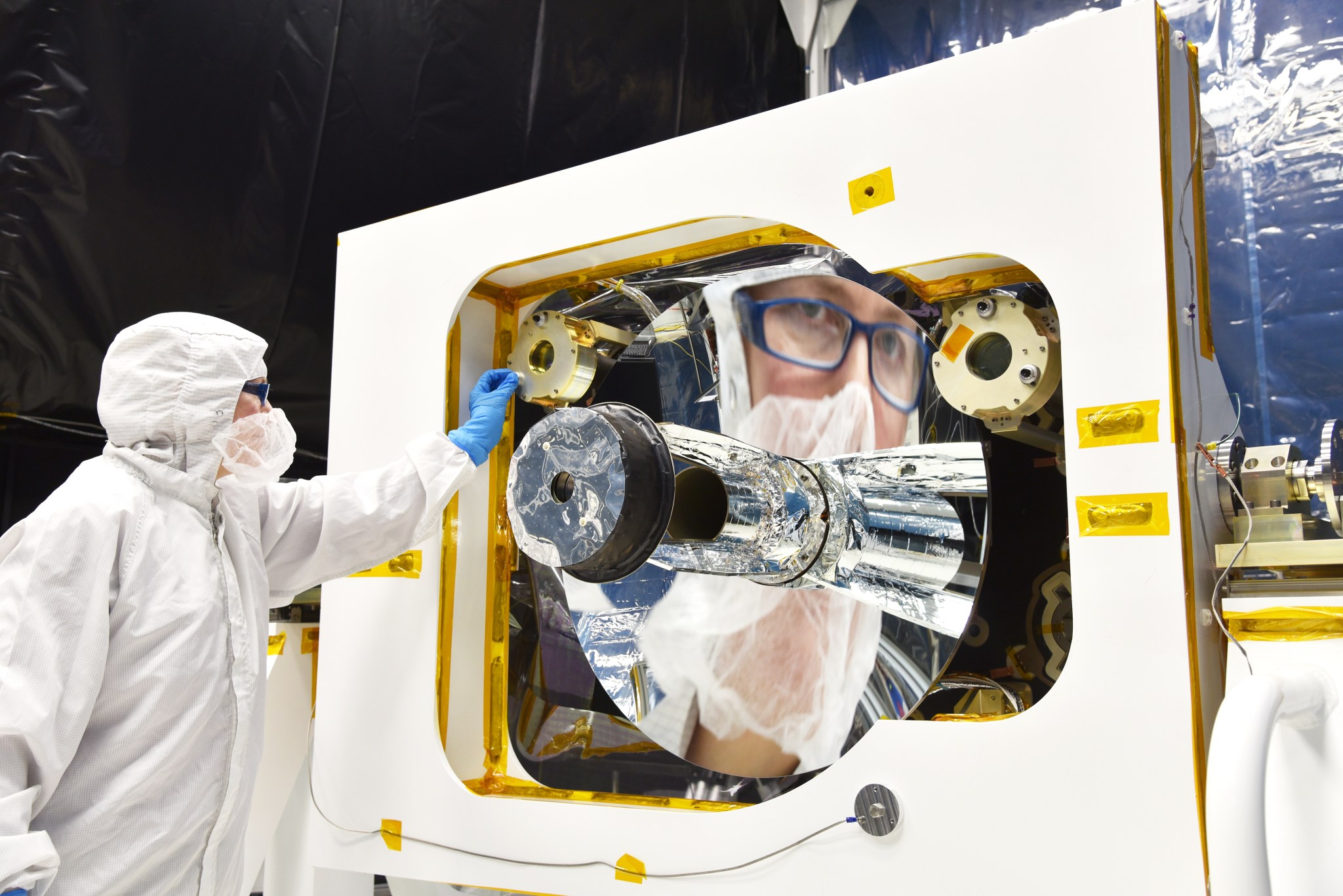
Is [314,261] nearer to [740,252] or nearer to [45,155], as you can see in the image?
[45,155]

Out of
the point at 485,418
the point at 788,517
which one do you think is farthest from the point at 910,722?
the point at 485,418

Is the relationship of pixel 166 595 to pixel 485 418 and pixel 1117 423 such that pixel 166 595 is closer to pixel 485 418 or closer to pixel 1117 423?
pixel 485 418

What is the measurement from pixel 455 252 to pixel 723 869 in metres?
0.89

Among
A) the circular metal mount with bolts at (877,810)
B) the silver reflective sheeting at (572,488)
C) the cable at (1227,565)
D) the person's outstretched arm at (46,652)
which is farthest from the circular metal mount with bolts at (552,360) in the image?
the cable at (1227,565)

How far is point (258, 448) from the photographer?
136 cm

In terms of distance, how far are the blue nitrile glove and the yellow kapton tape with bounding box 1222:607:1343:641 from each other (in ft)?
2.98

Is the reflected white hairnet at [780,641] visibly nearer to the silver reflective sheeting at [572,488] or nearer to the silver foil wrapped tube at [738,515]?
the silver foil wrapped tube at [738,515]

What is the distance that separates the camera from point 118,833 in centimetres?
111

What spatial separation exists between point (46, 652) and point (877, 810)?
89 cm

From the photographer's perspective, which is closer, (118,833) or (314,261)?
(118,833)

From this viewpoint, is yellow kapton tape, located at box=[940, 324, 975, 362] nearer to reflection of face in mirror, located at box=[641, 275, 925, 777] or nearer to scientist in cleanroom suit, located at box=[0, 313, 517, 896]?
reflection of face in mirror, located at box=[641, 275, 925, 777]

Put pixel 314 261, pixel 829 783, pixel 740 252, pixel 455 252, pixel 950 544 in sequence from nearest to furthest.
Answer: pixel 829 783 → pixel 950 544 → pixel 740 252 → pixel 455 252 → pixel 314 261

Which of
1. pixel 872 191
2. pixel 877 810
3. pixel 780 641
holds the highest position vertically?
pixel 872 191

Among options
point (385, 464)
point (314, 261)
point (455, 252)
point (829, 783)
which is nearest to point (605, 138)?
point (314, 261)
